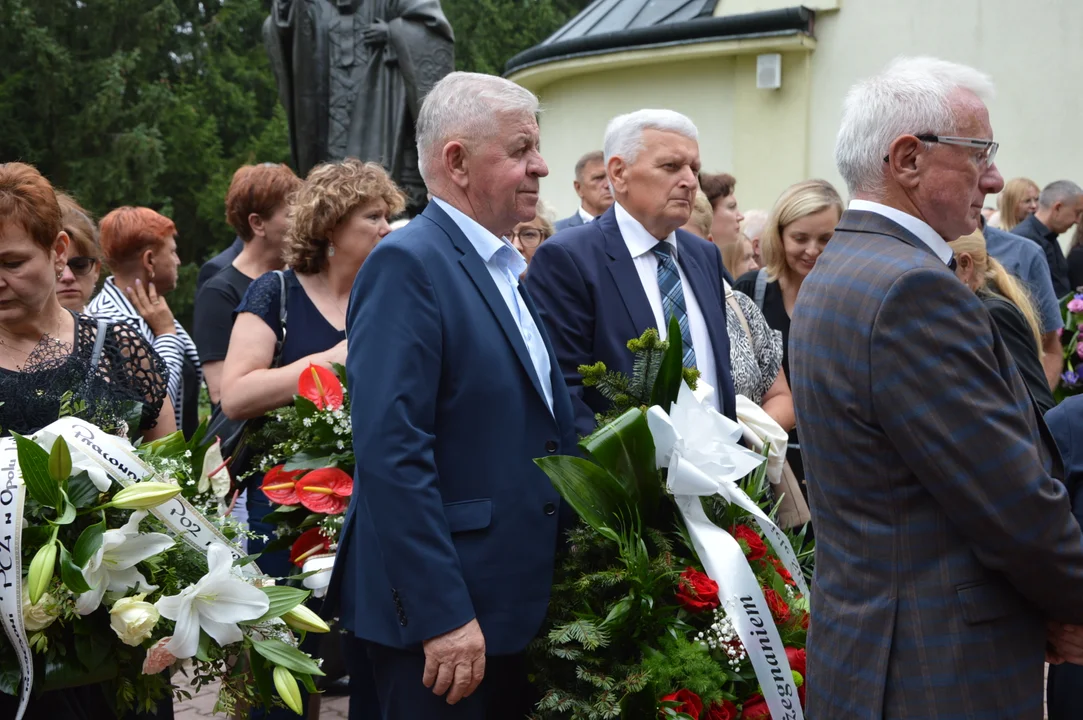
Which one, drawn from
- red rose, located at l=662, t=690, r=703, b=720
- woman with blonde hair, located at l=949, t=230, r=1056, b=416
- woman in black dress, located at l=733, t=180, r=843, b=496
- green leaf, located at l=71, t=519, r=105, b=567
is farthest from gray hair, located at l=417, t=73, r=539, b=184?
woman in black dress, located at l=733, t=180, r=843, b=496

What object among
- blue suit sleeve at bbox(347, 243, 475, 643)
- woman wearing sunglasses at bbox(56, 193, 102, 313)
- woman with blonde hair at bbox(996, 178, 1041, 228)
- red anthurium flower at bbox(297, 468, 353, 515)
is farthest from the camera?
woman with blonde hair at bbox(996, 178, 1041, 228)

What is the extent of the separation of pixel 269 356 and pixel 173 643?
72.2 inches

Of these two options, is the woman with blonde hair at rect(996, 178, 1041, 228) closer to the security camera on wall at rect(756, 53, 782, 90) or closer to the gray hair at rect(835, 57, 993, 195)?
the security camera on wall at rect(756, 53, 782, 90)

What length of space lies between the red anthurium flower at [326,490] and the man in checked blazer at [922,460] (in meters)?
1.60

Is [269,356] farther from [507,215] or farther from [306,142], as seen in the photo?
[306,142]

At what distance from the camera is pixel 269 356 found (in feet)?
13.9

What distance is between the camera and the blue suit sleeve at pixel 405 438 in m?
2.67

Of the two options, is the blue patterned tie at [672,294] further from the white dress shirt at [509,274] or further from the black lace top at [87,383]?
the black lace top at [87,383]

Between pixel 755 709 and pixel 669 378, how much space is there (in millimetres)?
882

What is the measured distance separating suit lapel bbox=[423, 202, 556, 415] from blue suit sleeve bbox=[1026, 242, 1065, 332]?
15.1ft

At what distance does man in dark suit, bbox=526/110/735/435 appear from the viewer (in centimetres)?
379

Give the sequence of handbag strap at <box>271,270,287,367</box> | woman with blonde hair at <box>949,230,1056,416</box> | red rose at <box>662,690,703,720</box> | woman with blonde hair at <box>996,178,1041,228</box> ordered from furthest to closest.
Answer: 1. woman with blonde hair at <box>996,178,1041,228</box>
2. handbag strap at <box>271,270,287,367</box>
3. woman with blonde hair at <box>949,230,1056,416</box>
4. red rose at <box>662,690,703,720</box>

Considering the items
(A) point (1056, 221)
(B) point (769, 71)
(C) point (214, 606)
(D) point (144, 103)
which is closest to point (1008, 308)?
(C) point (214, 606)

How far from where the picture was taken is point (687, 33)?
14625 millimetres
